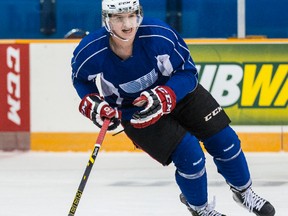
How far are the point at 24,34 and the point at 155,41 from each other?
409 cm

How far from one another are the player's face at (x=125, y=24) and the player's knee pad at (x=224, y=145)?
2.09 ft

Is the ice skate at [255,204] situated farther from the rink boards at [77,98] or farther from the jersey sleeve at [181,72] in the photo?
the rink boards at [77,98]

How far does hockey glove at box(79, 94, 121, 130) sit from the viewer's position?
14.2 feet

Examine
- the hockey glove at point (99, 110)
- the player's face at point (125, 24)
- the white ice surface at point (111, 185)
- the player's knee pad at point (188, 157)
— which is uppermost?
the player's face at point (125, 24)

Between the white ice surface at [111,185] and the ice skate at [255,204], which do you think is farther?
the white ice surface at [111,185]

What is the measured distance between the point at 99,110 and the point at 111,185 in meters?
2.01

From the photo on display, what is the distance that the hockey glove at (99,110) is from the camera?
4.33 metres

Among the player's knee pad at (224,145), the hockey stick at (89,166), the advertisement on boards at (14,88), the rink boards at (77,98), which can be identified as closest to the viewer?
the hockey stick at (89,166)

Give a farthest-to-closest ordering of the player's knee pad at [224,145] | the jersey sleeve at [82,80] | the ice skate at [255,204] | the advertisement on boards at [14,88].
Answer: the advertisement on boards at [14,88]
the ice skate at [255,204]
the player's knee pad at [224,145]
the jersey sleeve at [82,80]

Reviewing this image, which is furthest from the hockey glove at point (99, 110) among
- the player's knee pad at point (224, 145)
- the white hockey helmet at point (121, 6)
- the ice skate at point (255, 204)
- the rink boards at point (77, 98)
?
the rink boards at point (77, 98)

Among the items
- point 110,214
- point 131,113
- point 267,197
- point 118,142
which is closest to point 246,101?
point 118,142

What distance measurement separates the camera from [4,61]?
7941mm

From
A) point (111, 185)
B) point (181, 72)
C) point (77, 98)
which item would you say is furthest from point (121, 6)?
point (77, 98)

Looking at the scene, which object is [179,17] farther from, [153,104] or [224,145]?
[153,104]
